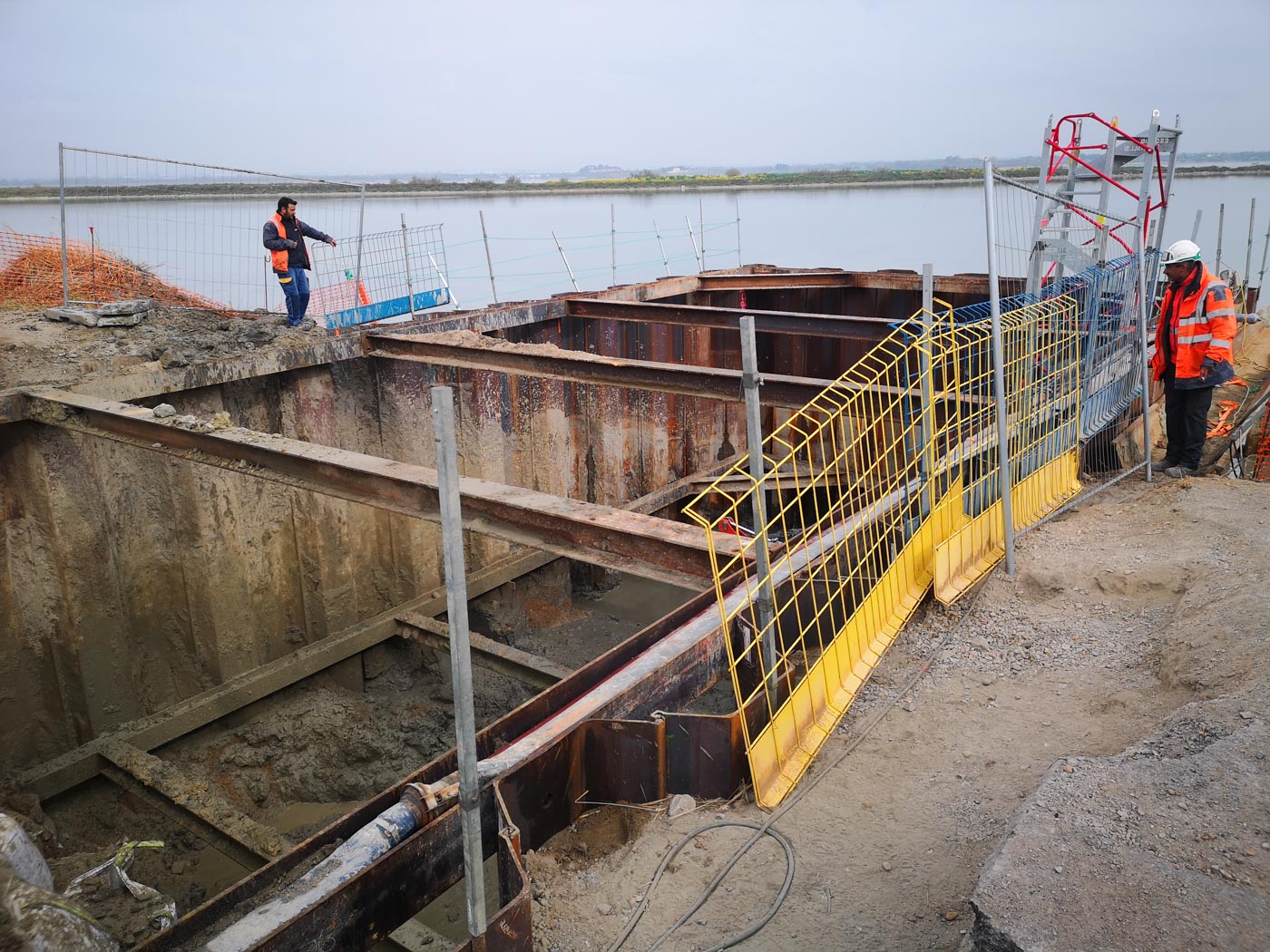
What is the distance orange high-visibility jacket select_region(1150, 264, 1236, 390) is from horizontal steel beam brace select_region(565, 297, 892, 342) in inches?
100

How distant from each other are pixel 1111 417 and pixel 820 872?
22.4 feet

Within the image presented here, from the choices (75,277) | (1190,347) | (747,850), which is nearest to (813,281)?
(1190,347)

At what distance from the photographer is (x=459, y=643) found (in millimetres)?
2375

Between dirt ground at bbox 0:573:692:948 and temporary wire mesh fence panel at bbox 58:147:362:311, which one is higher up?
temporary wire mesh fence panel at bbox 58:147:362:311

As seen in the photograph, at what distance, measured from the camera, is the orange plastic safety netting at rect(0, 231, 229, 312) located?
1155 cm

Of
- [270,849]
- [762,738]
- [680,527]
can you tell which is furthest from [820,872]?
[270,849]

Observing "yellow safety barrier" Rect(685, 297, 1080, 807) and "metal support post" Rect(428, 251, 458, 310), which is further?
"metal support post" Rect(428, 251, 458, 310)

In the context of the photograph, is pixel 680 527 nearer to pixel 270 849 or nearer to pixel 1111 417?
pixel 270 849

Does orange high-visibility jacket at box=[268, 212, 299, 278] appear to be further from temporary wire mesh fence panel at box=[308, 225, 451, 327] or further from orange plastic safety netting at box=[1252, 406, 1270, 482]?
orange plastic safety netting at box=[1252, 406, 1270, 482]

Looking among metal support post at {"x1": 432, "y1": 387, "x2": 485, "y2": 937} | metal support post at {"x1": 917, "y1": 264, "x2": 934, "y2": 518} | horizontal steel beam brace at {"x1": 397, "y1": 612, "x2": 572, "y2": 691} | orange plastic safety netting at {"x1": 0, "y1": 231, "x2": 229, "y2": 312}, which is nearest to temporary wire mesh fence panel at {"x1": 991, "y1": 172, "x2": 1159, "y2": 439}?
metal support post at {"x1": 917, "y1": 264, "x2": 934, "y2": 518}

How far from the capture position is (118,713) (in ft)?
25.3

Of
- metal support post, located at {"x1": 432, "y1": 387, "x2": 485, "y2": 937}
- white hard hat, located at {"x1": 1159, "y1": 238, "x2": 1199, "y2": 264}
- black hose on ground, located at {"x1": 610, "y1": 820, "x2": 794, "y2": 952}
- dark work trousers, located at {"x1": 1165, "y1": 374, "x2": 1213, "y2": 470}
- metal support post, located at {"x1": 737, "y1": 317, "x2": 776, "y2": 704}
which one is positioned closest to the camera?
metal support post, located at {"x1": 432, "y1": 387, "x2": 485, "y2": 937}

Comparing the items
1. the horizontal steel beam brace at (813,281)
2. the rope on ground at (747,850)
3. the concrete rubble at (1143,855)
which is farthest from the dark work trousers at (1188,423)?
the horizontal steel beam brace at (813,281)

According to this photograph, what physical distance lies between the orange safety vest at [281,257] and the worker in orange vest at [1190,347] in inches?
349
